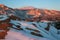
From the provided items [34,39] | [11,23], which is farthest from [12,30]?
[34,39]

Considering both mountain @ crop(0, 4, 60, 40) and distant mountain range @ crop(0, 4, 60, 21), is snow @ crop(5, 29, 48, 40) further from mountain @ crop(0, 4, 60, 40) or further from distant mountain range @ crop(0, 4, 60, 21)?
distant mountain range @ crop(0, 4, 60, 21)

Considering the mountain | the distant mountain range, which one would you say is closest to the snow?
the mountain

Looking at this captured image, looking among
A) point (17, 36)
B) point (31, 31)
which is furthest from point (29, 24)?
point (17, 36)

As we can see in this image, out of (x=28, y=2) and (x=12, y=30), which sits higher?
(x=28, y=2)

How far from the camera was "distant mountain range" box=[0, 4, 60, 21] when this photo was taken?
1.71 metres

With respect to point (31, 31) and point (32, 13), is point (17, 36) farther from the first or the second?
point (32, 13)

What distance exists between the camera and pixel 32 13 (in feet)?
5.75

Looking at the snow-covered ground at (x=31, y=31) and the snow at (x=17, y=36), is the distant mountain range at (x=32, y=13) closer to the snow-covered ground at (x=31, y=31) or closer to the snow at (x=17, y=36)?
the snow-covered ground at (x=31, y=31)

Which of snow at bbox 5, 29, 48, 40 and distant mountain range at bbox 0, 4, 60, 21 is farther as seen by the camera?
distant mountain range at bbox 0, 4, 60, 21

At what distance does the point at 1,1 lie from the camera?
172cm

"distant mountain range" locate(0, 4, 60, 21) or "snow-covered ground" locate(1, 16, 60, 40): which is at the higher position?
"distant mountain range" locate(0, 4, 60, 21)

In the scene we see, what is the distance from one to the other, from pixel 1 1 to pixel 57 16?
66 centimetres

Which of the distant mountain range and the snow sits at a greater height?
the distant mountain range

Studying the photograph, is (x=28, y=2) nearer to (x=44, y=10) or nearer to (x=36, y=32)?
(x=44, y=10)
